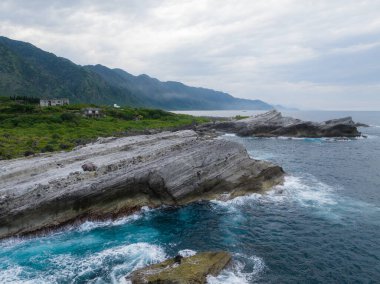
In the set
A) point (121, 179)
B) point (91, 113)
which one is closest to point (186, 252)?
point (121, 179)

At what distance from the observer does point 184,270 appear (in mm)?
24812

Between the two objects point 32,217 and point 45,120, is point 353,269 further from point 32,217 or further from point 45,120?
point 45,120

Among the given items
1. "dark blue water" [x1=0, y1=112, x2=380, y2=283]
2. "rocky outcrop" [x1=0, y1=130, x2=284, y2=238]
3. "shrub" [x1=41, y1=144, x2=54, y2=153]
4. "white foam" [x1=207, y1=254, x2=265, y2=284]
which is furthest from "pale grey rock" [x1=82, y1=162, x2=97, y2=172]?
"shrub" [x1=41, y1=144, x2=54, y2=153]

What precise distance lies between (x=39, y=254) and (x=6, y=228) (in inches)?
251

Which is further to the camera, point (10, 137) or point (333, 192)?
point (10, 137)

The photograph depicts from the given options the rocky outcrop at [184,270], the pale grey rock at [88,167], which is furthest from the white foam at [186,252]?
the pale grey rock at [88,167]

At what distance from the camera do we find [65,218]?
37094 mm

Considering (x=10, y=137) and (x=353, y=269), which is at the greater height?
(x=10, y=137)

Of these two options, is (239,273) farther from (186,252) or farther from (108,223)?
(108,223)

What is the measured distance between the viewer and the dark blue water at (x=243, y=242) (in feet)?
89.1

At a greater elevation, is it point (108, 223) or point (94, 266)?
point (108, 223)

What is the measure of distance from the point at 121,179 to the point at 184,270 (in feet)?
61.4

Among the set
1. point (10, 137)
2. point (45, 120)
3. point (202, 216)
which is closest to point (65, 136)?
point (10, 137)

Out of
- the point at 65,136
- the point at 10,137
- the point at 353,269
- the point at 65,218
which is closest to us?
the point at 353,269
